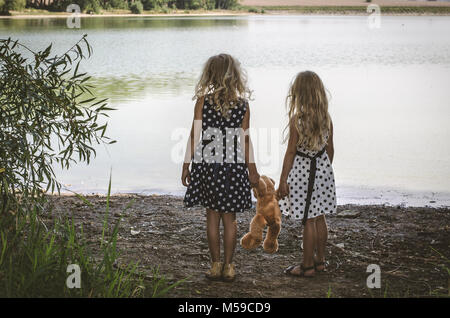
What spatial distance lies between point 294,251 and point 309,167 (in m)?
0.74

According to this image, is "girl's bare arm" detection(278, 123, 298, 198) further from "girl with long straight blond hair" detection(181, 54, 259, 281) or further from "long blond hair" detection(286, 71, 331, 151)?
"girl with long straight blond hair" detection(181, 54, 259, 281)

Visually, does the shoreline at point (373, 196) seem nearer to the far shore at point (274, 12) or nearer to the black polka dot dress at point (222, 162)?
the black polka dot dress at point (222, 162)

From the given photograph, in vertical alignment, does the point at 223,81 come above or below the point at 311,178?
above

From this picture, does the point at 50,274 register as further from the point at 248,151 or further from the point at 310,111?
the point at 310,111

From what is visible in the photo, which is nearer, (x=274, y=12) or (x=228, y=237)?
(x=228, y=237)

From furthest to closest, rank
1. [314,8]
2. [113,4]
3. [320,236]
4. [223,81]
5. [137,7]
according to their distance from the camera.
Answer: [314,8] < [137,7] < [113,4] < [320,236] < [223,81]

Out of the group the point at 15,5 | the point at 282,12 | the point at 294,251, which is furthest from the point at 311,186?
the point at 282,12

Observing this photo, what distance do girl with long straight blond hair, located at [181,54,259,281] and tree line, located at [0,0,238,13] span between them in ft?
60.7

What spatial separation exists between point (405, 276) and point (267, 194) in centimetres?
92

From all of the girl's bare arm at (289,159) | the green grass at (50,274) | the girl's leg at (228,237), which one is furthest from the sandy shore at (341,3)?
the green grass at (50,274)

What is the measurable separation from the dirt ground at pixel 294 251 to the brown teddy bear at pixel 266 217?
0.11 metres

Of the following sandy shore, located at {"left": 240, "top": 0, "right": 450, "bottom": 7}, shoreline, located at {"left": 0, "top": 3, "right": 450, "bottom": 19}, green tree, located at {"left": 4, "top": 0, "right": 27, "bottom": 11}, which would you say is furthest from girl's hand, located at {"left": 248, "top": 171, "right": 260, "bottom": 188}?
sandy shore, located at {"left": 240, "top": 0, "right": 450, "bottom": 7}

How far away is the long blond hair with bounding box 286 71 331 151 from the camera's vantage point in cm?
334

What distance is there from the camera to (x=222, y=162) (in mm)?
Result: 3301
